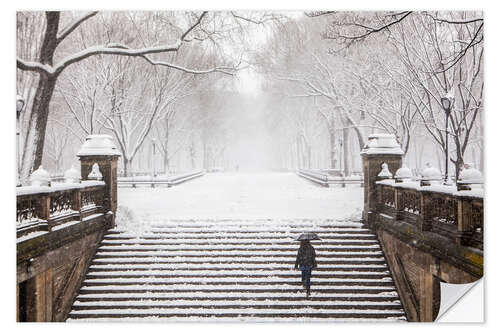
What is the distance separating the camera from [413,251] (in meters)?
7.20

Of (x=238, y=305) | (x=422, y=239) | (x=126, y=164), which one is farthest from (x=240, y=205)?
(x=422, y=239)

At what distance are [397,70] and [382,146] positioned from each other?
10.0ft

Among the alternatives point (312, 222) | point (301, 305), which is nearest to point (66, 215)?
point (301, 305)

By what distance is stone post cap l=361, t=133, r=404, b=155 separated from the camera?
9.30m

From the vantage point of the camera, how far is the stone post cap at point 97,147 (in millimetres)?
9180

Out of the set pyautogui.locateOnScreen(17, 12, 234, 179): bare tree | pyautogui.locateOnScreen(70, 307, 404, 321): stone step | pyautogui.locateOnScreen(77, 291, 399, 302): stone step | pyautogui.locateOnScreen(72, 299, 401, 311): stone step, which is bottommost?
pyautogui.locateOnScreen(70, 307, 404, 321): stone step

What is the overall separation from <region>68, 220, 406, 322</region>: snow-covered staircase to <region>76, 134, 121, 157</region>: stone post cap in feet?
6.13

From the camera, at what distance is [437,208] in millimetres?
6668

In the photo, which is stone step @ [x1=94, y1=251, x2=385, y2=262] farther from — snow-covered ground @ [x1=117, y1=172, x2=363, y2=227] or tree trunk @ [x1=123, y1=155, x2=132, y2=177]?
tree trunk @ [x1=123, y1=155, x2=132, y2=177]

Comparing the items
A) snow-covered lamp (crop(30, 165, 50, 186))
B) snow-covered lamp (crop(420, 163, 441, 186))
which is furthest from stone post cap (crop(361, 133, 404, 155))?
snow-covered lamp (crop(30, 165, 50, 186))

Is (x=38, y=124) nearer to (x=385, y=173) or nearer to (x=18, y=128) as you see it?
(x=18, y=128)

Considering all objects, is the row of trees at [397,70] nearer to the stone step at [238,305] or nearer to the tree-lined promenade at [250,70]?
the tree-lined promenade at [250,70]

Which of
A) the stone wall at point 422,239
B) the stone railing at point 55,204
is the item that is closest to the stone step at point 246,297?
the stone wall at point 422,239

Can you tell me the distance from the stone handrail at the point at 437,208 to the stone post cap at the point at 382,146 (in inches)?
29.2
